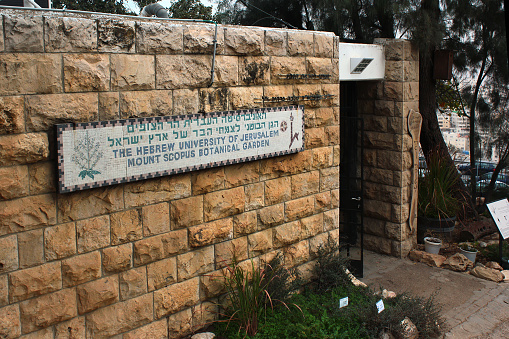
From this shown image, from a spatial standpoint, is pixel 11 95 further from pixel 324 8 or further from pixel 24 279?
pixel 324 8

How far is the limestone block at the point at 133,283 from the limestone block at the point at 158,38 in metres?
1.90

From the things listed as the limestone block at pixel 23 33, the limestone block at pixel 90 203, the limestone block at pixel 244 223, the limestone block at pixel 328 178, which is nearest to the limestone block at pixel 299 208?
the limestone block at pixel 328 178

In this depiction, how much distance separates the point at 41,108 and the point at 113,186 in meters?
0.86

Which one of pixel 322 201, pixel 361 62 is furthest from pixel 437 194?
pixel 322 201

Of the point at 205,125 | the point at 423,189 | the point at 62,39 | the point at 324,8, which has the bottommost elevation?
the point at 423,189

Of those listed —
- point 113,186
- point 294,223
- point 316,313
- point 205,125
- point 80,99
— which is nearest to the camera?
point 80,99

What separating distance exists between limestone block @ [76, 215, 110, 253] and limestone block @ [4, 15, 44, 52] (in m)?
1.38

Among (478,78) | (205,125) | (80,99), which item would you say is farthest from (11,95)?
(478,78)

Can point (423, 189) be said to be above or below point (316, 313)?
above

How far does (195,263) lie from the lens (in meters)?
4.87

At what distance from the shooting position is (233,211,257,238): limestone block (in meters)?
5.25

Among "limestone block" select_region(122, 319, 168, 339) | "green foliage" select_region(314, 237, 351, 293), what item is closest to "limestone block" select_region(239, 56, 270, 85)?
"green foliage" select_region(314, 237, 351, 293)

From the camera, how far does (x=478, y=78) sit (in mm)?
10875

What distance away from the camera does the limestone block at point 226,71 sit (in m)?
4.88
